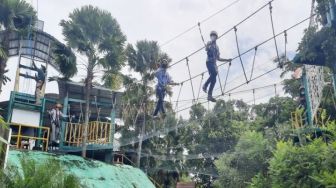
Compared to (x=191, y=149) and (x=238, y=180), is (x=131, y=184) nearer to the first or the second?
(x=238, y=180)

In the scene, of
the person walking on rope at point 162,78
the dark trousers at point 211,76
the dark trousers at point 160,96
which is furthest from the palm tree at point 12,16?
the dark trousers at point 211,76

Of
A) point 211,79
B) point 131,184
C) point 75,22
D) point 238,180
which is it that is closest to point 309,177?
point 211,79

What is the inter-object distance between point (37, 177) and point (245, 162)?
38.1 feet

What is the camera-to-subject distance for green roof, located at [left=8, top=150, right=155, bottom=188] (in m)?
11.4

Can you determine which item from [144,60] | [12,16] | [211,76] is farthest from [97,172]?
[144,60]

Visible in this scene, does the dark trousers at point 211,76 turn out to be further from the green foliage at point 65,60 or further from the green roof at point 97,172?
the green foliage at point 65,60

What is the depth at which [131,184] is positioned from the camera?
12789mm

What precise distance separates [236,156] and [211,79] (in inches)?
353

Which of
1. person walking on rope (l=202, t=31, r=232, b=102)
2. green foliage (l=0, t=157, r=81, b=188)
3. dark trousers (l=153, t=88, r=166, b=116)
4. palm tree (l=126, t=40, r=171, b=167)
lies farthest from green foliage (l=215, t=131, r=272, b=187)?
green foliage (l=0, t=157, r=81, b=188)

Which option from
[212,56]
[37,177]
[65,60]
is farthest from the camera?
[65,60]

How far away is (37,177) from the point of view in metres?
7.29

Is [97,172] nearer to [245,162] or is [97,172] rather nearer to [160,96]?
[160,96]

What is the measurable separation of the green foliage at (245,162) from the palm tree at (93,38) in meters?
5.86

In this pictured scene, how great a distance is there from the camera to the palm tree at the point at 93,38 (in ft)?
56.1
